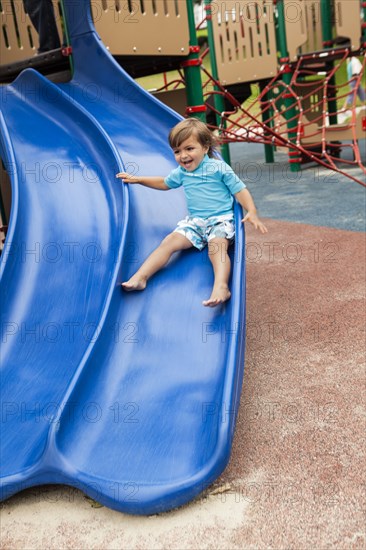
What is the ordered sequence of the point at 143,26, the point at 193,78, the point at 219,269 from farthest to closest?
the point at 193,78, the point at 143,26, the point at 219,269

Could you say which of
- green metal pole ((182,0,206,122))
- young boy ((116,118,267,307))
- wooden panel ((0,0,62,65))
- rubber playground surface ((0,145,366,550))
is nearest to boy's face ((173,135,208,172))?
young boy ((116,118,267,307))

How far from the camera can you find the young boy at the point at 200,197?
2.30 m

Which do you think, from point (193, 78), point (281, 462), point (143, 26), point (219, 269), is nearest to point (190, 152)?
point (219, 269)

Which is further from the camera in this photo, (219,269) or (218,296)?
(219,269)

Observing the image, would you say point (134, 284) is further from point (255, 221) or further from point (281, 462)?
point (281, 462)

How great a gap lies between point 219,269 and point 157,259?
288mm

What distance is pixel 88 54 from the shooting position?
3568 mm

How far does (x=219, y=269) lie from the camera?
2145 millimetres

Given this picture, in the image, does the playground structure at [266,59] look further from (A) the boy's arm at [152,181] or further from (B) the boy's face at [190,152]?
(B) the boy's face at [190,152]

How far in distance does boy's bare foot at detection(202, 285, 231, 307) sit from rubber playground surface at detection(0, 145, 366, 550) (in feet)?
0.36

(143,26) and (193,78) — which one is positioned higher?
(143,26)

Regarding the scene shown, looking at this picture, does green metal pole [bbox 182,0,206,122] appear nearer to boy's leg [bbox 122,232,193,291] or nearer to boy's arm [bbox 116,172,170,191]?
boy's arm [bbox 116,172,170,191]

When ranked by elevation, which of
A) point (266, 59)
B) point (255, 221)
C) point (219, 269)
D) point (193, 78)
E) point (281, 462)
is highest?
point (193, 78)

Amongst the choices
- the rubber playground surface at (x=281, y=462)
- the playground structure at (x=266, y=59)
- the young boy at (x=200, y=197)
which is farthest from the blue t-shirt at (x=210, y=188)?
the playground structure at (x=266, y=59)
